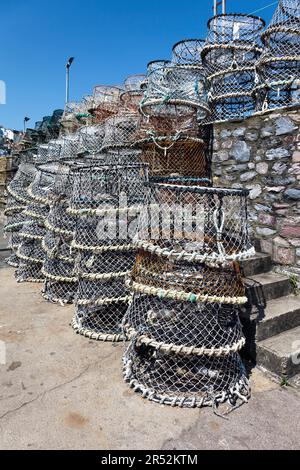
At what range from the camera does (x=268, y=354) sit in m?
2.62

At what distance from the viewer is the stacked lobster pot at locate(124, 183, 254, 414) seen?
227cm

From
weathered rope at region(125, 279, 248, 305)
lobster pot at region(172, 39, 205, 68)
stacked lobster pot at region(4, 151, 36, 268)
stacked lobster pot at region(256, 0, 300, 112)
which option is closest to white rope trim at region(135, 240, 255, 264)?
weathered rope at region(125, 279, 248, 305)

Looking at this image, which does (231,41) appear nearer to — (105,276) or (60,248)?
(60,248)

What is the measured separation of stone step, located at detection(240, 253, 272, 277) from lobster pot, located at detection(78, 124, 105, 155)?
129 inches

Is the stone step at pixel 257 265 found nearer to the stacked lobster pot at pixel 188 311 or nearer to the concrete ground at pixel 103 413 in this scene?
the stacked lobster pot at pixel 188 311

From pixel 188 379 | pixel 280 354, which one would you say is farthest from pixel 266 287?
pixel 188 379

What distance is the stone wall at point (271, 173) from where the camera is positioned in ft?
11.9

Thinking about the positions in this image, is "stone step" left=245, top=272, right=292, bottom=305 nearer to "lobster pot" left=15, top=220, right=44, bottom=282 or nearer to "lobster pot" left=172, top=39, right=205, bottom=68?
"lobster pot" left=15, top=220, right=44, bottom=282

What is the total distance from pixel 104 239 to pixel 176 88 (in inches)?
86.7

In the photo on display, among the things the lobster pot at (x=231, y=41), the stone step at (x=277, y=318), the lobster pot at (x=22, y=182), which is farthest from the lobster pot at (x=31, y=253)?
the lobster pot at (x=231, y=41)

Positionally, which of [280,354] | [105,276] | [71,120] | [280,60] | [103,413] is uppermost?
[71,120]

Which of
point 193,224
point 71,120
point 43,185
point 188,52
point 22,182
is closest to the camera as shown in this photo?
point 193,224

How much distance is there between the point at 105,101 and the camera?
24.8ft
